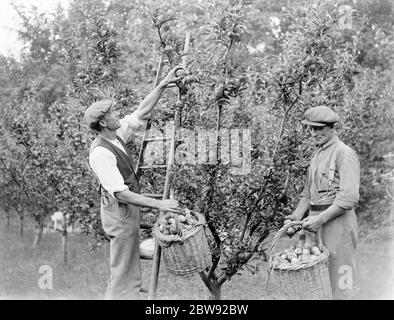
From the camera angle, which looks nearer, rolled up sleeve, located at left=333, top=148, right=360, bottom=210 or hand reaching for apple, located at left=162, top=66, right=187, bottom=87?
rolled up sleeve, located at left=333, top=148, right=360, bottom=210

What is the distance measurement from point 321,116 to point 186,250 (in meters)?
1.38

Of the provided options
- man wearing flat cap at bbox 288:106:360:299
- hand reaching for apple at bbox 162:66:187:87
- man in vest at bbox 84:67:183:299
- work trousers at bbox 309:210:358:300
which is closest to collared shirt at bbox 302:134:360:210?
man wearing flat cap at bbox 288:106:360:299

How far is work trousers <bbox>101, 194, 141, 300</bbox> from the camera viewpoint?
13.4ft

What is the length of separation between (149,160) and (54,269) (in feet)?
19.1

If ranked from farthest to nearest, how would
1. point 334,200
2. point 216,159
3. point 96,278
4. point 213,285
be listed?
point 96,278, point 213,285, point 216,159, point 334,200

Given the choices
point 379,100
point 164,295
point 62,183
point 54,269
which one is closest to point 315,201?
point 62,183

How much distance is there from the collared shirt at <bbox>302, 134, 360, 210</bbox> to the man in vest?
1.11 metres

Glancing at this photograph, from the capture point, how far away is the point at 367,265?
10.3 m

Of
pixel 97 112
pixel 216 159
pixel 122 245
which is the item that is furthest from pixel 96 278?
pixel 97 112

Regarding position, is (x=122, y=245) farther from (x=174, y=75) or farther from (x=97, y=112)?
(x=174, y=75)

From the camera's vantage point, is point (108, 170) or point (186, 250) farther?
point (108, 170)

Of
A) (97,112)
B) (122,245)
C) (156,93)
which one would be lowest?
(122,245)

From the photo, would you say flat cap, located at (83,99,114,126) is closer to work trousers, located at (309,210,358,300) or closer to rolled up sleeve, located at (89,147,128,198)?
rolled up sleeve, located at (89,147,128,198)

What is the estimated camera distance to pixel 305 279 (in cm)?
350
